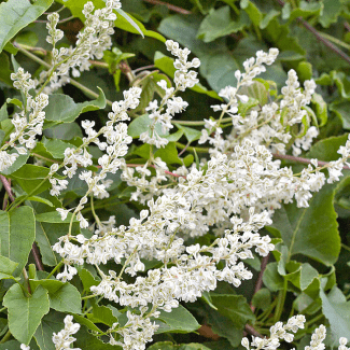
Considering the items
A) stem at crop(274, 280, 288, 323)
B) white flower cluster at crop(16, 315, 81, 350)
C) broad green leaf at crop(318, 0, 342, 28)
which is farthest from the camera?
broad green leaf at crop(318, 0, 342, 28)

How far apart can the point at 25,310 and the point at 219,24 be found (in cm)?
70

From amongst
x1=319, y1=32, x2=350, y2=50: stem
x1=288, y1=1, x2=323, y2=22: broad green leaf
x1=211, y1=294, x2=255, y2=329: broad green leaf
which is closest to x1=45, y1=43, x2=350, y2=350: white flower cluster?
x1=211, y1=294, x2=255, y2=329: broad green leaf

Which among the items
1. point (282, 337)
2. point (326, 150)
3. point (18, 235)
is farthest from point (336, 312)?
point (18, 235)

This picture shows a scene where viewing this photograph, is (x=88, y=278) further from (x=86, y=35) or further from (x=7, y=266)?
(x=86, y=35)

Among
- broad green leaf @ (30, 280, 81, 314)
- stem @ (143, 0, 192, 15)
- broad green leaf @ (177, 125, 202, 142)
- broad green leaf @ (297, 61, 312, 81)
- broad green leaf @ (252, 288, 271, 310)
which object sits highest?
stem @ (143, 0, 192, 15)

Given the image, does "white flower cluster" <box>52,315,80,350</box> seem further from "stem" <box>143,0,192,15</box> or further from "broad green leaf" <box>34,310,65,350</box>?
"stem" <box>143,0,192,15</box>

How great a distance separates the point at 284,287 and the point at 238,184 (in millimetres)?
269

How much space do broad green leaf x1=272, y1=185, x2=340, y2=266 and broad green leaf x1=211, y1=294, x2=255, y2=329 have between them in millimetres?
168

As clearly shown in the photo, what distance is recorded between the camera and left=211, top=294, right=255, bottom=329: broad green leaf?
2.28 ft

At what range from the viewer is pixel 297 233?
32.9 inches

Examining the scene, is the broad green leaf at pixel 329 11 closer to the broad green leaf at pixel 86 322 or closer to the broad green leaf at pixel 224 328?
the broad green leaf at pixel 224 328

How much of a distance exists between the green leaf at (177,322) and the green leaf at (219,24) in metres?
0.55

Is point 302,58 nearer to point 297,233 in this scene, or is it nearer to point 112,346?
point 297,233

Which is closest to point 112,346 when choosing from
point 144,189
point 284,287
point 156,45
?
point 144,189
